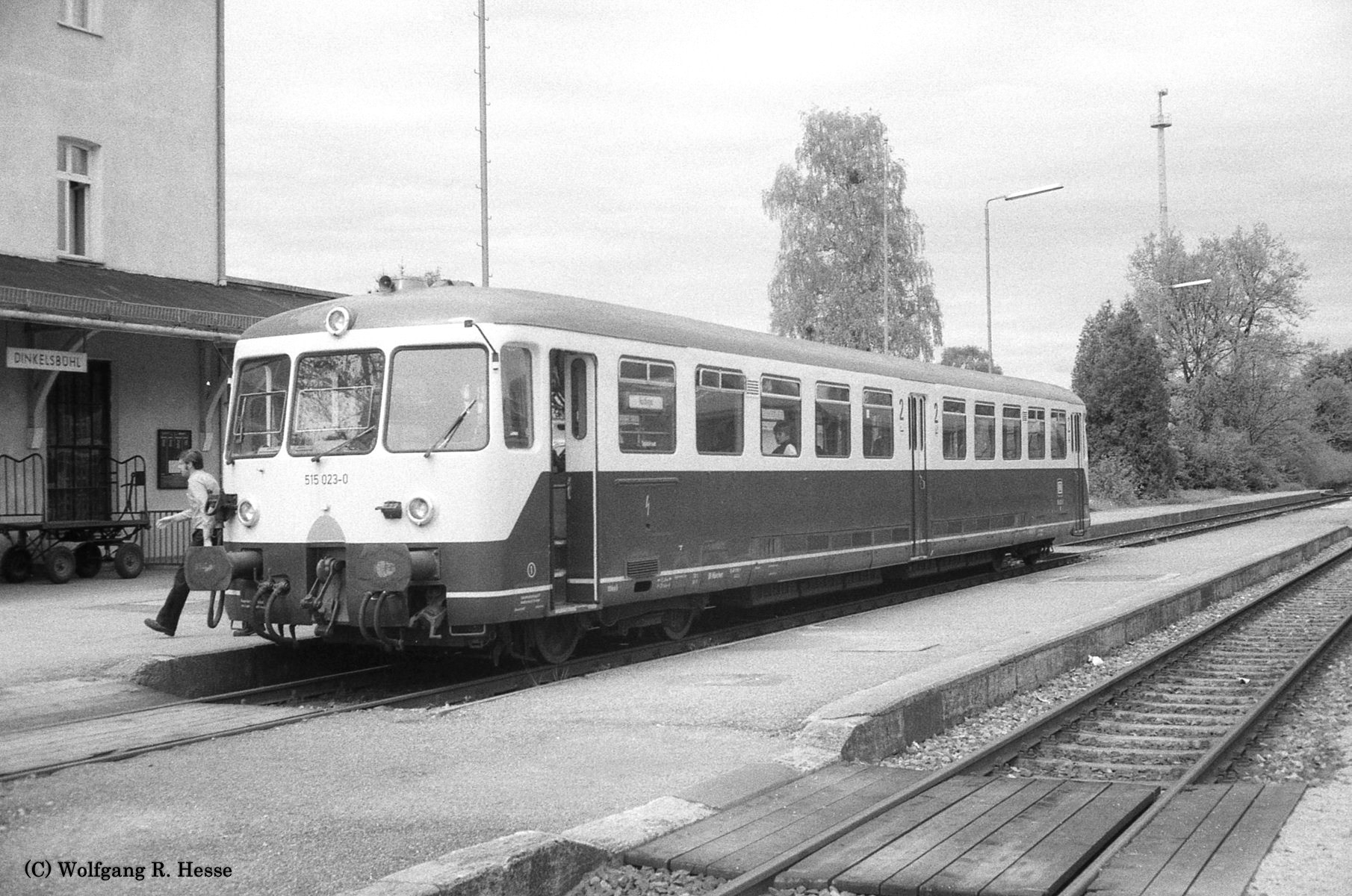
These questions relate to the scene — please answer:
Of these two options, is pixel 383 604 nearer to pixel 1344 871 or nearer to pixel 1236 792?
pixel 1236 792

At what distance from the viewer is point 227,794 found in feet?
22.0

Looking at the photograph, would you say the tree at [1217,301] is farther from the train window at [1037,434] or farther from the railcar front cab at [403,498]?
the railcar front cab at [403,498]

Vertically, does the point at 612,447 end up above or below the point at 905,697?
above

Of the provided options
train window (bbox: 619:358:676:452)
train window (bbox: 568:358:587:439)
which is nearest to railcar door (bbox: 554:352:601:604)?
train window (bbox: 568:358:587:439)

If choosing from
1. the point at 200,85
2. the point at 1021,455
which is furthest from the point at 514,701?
the point at 200,85

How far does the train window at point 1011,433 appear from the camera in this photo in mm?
19953

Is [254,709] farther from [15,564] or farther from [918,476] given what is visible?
[918,476]

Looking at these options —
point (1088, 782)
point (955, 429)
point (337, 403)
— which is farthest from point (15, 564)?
point (1088, 782)

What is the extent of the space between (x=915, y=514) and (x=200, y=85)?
1292cm

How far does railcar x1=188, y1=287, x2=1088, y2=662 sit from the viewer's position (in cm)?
1007

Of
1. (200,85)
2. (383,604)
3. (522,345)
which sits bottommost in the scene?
(383,604)

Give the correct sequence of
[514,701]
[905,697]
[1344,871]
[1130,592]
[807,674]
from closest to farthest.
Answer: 1. [1344,871]
2. [905,697]
3. [514,701]
4. [807,674]
5. [1130,592]

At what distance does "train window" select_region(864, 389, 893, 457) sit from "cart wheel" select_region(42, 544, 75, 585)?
32.6ft

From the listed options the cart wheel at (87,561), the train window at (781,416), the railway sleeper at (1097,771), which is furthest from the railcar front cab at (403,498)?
the cart wheel at (87,561)
